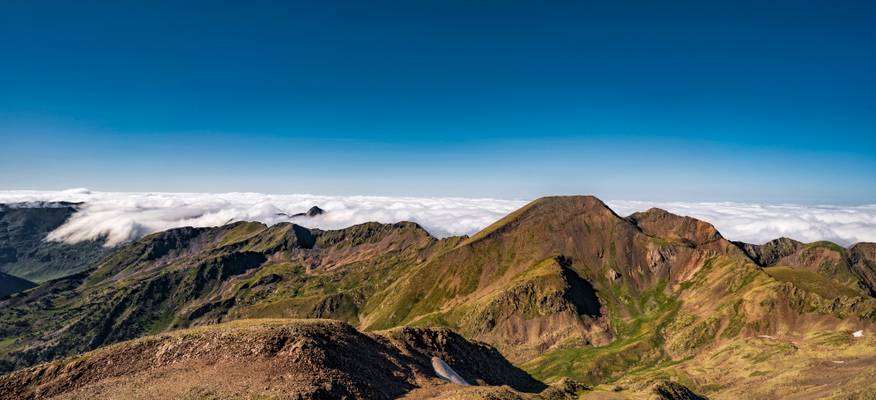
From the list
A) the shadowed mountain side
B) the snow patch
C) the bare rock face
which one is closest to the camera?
the shadowed mountain side

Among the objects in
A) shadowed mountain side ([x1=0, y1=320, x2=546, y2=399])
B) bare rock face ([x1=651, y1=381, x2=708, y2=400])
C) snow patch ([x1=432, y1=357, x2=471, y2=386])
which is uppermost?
shadowed mountain side ([x1=0, y1=320, x2=546, y2=399])

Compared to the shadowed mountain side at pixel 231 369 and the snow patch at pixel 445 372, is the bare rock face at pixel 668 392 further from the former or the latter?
the shadowed mountain side at pixel 231 369

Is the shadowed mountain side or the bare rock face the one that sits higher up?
the shadowed mountain side

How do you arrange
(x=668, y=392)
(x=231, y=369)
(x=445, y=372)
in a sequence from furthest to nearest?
(x=668, y=392) < (x=445, y=372) < (x=231, y=369)

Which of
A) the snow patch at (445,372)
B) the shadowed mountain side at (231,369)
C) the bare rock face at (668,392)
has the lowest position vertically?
the bare rock face at (668,392)

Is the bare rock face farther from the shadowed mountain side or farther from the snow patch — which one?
the shadowed mountain side

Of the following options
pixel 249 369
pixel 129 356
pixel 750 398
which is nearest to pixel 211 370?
pixel 249 369

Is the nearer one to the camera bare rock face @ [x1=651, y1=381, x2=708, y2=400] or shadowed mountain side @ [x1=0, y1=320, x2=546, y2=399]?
shadowed mountain side @ [x1=0, y1=320, x2=546, y2=399]

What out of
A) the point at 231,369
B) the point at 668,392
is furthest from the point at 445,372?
the point at 668,392

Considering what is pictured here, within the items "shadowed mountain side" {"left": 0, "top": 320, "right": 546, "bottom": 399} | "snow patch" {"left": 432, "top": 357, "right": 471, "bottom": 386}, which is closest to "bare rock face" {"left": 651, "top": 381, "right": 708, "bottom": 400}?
"snow patch" {"left": 432, "top": 357, "right": 471, "bottom": 386}

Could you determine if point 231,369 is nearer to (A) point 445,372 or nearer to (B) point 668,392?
(A) point 445,372

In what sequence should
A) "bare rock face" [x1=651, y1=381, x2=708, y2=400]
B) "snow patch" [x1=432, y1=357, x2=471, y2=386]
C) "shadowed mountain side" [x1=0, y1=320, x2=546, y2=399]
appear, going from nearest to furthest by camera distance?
"shadowed mountain side" [x1=0, y1=320, x2=546, y2=399], "snow patch" [x1=432, y1=357, x2=471, y2=386], "bare rock face" [x1=651, y1=381, x2=708, y2=400]

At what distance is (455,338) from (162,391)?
266ft

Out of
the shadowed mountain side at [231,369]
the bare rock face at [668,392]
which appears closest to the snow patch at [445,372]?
the shadowed mountain side at [231,369]
